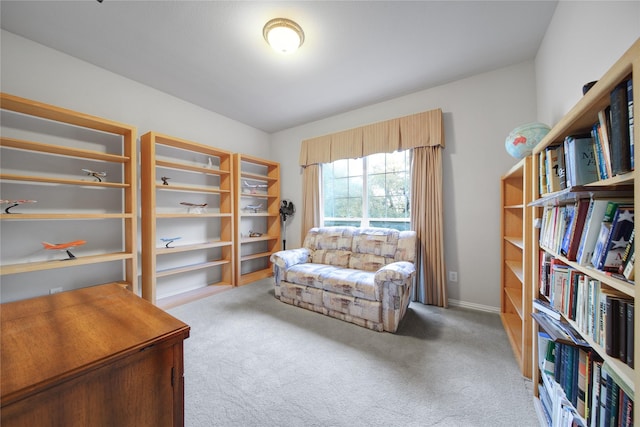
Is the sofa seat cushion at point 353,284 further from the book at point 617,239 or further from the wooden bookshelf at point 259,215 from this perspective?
the wooden bookshelf at point 259,215

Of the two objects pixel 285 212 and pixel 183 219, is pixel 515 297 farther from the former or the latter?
pixel 183 219

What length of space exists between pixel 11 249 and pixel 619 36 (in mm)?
4443

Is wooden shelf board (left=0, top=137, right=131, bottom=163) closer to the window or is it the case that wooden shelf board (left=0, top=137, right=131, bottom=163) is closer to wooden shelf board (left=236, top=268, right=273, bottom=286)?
wooden shelf board (left=236, top=268, right=273, bottom=286)

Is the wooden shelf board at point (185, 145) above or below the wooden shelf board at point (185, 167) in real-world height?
above

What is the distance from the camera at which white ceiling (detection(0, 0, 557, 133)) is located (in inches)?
69.3

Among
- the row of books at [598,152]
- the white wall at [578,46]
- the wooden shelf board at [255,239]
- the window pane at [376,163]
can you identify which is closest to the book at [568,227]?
the row of books at [598,152]

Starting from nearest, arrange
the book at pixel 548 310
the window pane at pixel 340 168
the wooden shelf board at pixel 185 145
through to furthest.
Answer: the book at pixel 548 310 < the wooden shelf board at pixel 185 145 < the window pane at pixel 340 168

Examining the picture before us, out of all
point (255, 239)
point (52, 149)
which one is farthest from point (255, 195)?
point (52, 149)

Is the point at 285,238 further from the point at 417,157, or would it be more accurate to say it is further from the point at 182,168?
the point at 417,157

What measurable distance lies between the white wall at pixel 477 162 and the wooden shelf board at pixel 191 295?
3.11 m

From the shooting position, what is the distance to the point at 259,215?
12.9ft

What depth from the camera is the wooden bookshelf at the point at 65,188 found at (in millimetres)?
2004

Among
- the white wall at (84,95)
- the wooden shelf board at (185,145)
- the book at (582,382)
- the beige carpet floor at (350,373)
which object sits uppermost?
the white wall at (84,95)

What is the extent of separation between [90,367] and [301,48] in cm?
257
